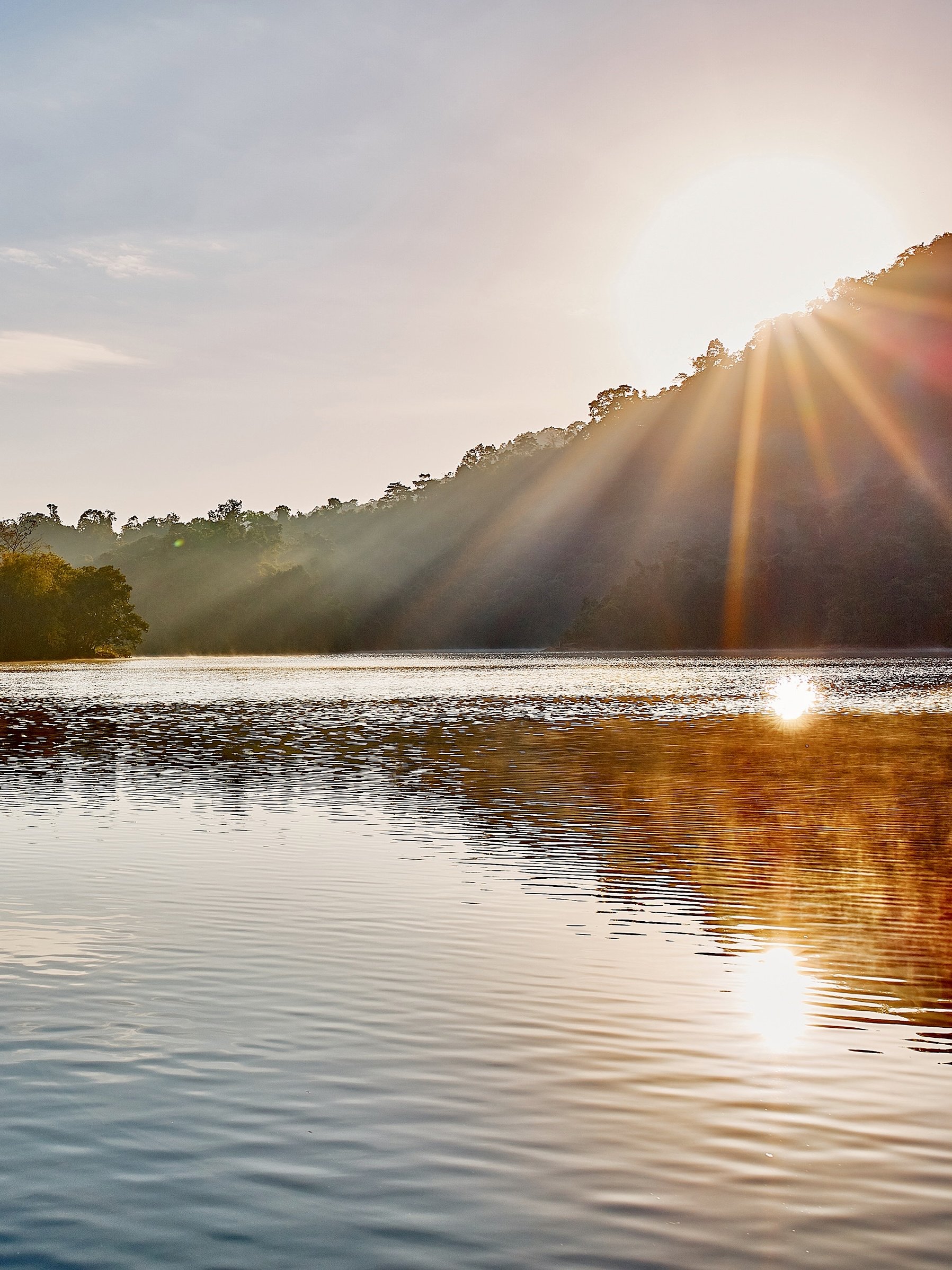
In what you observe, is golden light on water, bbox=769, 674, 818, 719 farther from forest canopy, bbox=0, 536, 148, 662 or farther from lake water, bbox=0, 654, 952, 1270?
forest canopy, bbox=0, 536, 148, 662

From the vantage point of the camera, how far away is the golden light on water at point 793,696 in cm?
5688

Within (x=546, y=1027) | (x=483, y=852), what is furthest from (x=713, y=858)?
(x=546, y=1027)

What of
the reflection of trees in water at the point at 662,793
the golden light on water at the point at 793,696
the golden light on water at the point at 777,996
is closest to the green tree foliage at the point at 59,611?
the golden light on water at the point at 793,696

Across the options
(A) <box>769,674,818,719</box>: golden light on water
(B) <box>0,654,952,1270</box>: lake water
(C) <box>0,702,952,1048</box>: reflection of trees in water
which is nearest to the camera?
(B) <box>0,654,952,1270</box>: lake water

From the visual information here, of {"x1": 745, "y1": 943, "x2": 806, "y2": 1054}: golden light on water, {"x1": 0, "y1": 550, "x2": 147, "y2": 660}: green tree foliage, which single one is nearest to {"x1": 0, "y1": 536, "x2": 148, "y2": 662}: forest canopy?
{"x1": 0, "y1": 550, "x2": 147, "y2": 660}: green tree foliage

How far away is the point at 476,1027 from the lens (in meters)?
11.6

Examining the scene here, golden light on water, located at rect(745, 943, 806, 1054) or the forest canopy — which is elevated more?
the forest canopy

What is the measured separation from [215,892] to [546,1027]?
7.67m

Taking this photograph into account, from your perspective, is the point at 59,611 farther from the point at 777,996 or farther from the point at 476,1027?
the point at 476,1027

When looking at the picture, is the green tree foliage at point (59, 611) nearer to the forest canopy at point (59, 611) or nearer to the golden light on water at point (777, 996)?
the forest canopy at point (59, 611)

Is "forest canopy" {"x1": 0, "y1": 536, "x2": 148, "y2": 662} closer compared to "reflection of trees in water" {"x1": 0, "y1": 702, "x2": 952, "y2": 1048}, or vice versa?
"reflection of trees in water" {"x1": 0, "y1": 702, "x2": 952, "y2": 1048}

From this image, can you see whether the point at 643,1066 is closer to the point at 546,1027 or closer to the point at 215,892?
the point at 546,1027

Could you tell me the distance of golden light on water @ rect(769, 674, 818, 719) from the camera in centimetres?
5688

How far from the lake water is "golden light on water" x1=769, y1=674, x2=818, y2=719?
26.1m
